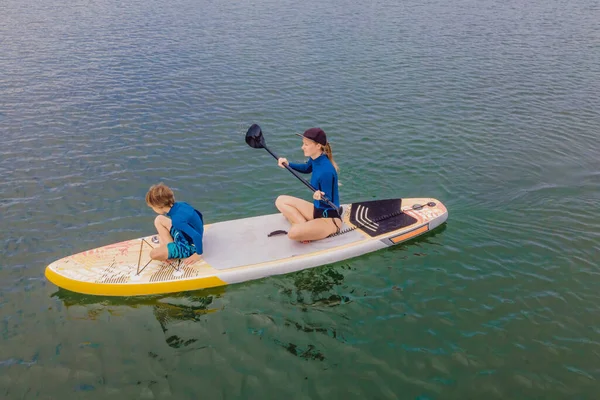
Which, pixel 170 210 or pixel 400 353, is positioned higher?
pixel 170 210

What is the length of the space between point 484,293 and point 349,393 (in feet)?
10.2

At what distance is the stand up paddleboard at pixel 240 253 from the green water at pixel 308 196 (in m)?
0.24

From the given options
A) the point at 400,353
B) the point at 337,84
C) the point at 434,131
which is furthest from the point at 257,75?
the point at 400,353

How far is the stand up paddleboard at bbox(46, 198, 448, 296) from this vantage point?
754 centimetres

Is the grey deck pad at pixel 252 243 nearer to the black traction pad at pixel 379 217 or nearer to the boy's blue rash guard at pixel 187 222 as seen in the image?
the black traction pad at pixel 379 217

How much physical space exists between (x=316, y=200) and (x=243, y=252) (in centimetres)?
159

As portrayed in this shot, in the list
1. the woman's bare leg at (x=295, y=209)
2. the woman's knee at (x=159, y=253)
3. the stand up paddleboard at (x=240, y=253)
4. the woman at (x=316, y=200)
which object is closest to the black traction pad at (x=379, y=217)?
the stand up paddleboard at (x=240, y=253)

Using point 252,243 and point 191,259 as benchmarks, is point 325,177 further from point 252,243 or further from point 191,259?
point 191,259

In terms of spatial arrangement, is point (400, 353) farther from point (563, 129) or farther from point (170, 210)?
point (563, 129)

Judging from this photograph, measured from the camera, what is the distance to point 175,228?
7.67 m

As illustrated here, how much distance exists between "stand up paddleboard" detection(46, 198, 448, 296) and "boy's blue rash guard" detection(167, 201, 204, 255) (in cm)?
45

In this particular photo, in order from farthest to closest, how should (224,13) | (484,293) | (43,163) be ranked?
(224,13) → (43,163) → (484,293)

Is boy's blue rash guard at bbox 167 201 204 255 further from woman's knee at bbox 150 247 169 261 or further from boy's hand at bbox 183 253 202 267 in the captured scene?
woman's knee at bbox 150 247 169 261

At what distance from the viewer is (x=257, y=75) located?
58.7ft
